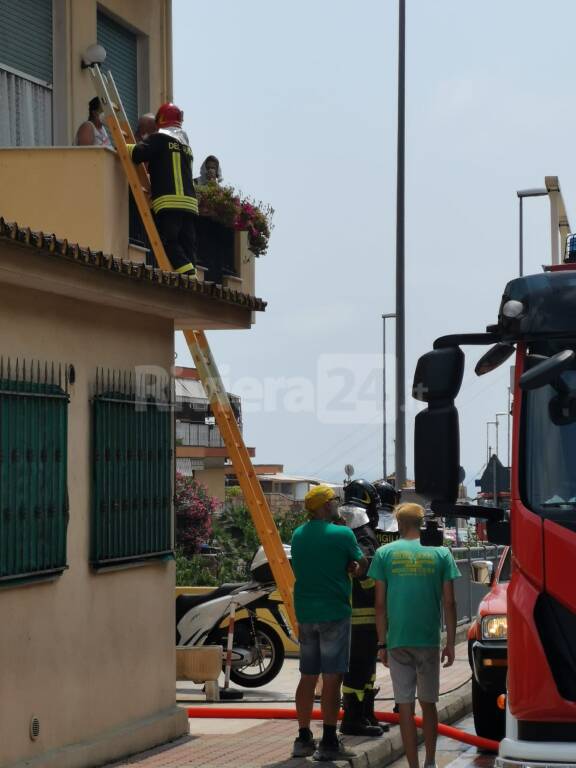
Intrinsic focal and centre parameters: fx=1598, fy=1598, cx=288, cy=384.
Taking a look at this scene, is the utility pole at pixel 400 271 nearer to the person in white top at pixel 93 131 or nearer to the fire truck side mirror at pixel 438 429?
the person in white top at pixel 93 131

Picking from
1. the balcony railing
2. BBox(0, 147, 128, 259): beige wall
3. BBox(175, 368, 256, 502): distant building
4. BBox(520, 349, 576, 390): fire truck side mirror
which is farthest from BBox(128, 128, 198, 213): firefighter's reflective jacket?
the balcony railing

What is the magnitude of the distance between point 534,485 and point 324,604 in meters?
3.66

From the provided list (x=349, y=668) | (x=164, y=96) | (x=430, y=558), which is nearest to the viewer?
(x=430, y=558)

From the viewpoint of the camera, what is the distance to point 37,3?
49.0 ft

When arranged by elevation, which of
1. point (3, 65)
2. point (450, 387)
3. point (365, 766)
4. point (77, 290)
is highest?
point (3, 65)

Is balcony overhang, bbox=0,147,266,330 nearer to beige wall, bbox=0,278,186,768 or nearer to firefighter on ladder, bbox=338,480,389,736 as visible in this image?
beige wall, bbox=0,278,186,768

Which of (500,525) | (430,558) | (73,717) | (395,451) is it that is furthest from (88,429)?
(395,451)

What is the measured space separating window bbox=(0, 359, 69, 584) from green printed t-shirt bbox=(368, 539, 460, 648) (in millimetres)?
2257

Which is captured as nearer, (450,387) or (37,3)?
(450,387)

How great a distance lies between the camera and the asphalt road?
11.9m

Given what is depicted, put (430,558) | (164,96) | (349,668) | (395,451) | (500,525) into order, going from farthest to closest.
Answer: (395,451) → (164,96) → (349,668) → (430,558) → (500,525)

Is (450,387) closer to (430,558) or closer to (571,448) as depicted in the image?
(571,448)

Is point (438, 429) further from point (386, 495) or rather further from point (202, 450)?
point (202, 450)

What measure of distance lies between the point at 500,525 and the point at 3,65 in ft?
26.5
